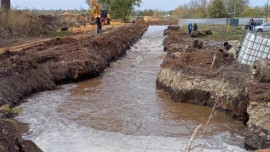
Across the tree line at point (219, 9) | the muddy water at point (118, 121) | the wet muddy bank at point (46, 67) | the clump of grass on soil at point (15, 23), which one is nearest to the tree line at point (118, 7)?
the tree line at point (219, 9)

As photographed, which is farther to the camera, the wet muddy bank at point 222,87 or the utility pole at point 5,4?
the utility pole at point 5,4

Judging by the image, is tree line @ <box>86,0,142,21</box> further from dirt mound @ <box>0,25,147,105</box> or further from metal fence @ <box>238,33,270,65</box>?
metal fence @ <box>238,33,270,65</box>

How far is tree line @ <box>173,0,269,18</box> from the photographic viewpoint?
78250mm

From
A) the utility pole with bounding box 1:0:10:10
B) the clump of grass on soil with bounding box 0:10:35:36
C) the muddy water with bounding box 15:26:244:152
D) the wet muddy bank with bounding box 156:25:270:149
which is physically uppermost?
the utility pole with bounding box 1:0:10:10

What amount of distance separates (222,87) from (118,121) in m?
3.17

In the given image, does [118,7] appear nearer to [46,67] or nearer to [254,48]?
[46,67]

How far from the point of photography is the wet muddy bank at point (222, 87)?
7703mm

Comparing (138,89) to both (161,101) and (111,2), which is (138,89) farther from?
(111,2)

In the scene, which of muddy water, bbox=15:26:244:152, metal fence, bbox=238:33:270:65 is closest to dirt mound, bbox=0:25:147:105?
muddy water, bbox=15:26:244:152

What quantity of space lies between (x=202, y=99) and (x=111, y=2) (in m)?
52.8

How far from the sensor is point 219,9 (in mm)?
78125

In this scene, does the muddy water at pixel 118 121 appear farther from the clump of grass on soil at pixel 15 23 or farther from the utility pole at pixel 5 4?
the utility pole at pixel 5 4

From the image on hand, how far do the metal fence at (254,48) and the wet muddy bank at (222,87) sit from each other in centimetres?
54

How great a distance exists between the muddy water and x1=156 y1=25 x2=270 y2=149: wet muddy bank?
0.33m
